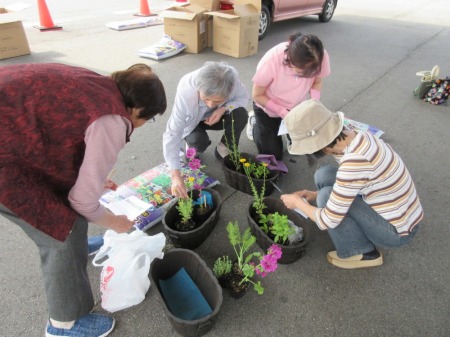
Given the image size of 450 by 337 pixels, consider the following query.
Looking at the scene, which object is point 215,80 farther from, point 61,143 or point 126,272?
point 126,272

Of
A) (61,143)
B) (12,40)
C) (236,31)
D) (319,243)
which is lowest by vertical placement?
(319,243)

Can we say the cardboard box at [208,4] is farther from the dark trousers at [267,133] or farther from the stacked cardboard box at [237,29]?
the dark trousers at [267,133]

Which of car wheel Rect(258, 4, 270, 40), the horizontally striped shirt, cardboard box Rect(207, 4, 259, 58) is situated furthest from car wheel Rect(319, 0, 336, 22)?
the horizontally striped shirt

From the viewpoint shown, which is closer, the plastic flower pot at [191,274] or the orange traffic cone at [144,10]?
the plastic flower pot at [191,274]

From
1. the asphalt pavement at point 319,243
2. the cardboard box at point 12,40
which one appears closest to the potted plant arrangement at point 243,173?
the asphalt pavement at point 319,243

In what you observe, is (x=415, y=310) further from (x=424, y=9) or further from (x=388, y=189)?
(x=424, y=9)

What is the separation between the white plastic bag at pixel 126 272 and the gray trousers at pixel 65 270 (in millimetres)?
124

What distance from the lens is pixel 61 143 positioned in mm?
1095

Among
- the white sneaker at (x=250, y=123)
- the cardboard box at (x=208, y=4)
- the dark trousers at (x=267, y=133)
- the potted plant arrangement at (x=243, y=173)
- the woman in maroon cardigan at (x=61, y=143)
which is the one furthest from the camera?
the cardboard box at (x=208, y=4)

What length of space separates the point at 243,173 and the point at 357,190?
1.01 metres

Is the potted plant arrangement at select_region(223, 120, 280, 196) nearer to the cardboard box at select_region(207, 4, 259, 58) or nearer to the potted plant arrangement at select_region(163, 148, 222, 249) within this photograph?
the potted plant arrangement at select_region(163, 148, 222, 249)

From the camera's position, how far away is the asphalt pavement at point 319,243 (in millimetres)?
1578

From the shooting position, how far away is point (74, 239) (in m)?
1.30

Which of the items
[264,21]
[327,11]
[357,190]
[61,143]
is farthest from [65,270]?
[327,11]
